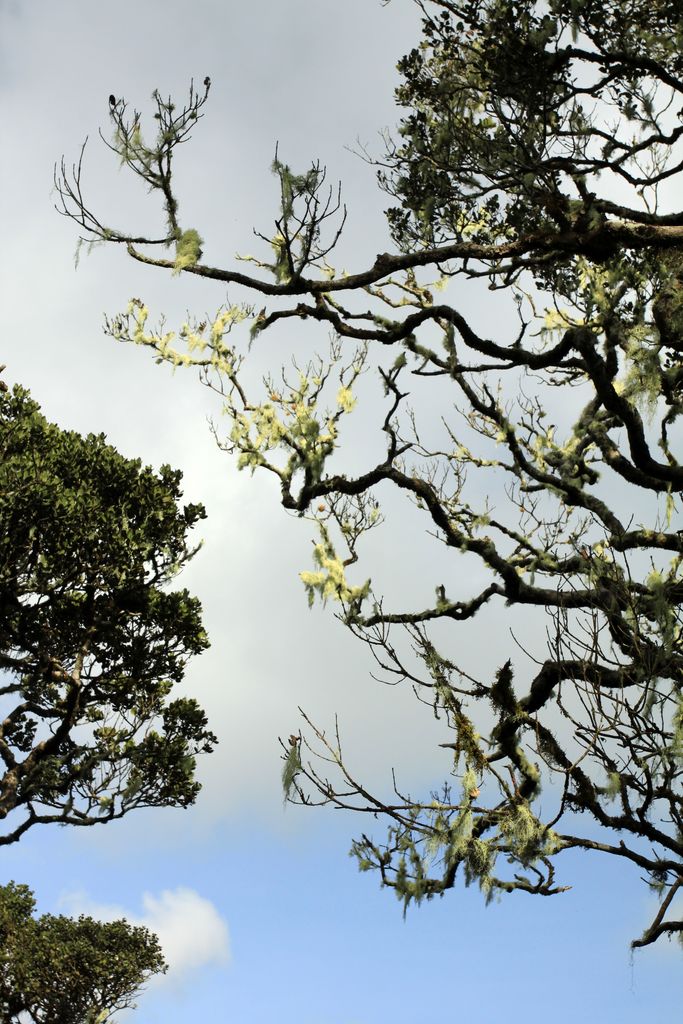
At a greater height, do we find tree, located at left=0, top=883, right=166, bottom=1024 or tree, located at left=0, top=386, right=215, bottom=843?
tree, located at left=0, top=386, right=215, bottom=843

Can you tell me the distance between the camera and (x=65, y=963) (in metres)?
16.4

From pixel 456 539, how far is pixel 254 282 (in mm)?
2682

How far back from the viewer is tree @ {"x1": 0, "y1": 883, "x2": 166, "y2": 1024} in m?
16.0

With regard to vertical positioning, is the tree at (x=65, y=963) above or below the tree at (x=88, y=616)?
below

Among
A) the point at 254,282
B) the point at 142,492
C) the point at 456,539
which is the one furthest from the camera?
the point at 142,492

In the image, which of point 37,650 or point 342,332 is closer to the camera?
point 342,332

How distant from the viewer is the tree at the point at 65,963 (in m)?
16.0

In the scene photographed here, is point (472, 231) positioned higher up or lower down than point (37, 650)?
higher up

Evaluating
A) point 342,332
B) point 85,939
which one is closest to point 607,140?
point 342,332

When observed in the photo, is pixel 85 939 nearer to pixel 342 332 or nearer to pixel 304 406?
pixel 304 406

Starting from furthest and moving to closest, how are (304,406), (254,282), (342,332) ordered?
(304,406) → (342,332) → (254,282)

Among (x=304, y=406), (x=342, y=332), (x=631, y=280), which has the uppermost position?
(x=631, y=280)

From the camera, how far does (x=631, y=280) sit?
29.6ft

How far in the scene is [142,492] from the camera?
14.7m
